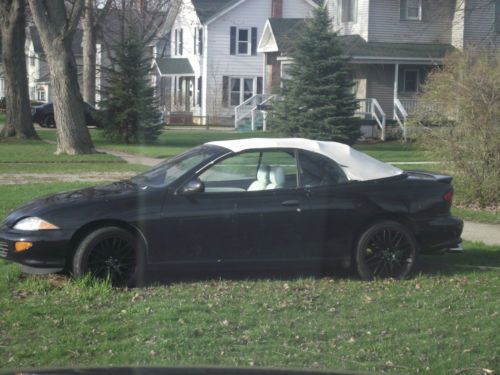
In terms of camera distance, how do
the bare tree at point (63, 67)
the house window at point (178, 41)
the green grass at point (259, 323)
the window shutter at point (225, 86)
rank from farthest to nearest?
the house window at point (178, 41)
the window shutter at point (225, 86)
the bare tree at point (63, 67)
the green grass at point (259, 323)

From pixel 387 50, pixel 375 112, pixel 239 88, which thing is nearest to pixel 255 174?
pixel 375 112

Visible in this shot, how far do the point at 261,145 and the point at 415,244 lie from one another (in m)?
1.88

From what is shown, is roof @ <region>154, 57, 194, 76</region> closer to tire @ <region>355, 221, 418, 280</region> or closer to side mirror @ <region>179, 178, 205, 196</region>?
tire @ <region>355, 221, 418, 280</region>

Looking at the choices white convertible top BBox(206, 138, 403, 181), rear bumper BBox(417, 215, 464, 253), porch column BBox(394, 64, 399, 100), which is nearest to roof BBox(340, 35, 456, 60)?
porch column BBox(394, 64, 399, 100)

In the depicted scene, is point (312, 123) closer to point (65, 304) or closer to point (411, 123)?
point (411, 123)

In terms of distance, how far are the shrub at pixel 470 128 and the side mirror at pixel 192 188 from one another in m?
6.91

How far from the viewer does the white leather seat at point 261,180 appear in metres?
8.73

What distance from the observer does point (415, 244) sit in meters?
8.85

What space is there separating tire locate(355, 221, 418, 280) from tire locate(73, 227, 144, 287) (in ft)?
7.28

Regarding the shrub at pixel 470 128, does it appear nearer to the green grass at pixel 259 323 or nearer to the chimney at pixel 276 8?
the green grass at pixel 259 323

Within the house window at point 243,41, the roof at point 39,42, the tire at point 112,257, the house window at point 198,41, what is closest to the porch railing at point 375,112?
the house window at point 243,41

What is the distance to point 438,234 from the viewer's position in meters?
8.97

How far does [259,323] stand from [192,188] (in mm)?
1823

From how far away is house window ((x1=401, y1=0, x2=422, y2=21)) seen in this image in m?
35.8
